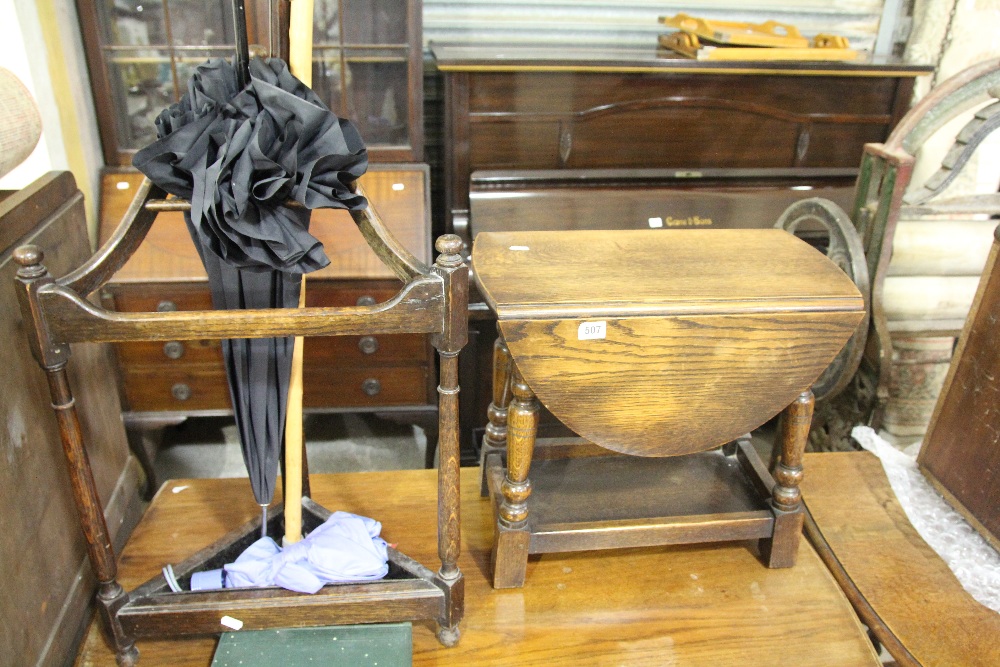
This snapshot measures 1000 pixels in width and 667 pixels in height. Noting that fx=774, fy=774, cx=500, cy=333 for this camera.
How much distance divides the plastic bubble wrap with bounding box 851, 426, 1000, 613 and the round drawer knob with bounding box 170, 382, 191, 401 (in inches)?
81.7

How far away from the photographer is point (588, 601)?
1.48 m

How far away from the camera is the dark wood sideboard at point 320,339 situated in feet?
7.88

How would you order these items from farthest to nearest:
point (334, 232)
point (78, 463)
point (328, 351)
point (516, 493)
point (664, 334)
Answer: point (328, 351), point (334, 232), point (516, 493), point (664, 334), point (78, 463)

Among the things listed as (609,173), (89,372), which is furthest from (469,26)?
(89,372)

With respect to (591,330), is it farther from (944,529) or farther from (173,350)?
(173,350)

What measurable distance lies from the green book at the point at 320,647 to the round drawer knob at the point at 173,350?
1.40 meters

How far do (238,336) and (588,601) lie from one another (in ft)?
2.75

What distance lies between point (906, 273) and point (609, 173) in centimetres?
105

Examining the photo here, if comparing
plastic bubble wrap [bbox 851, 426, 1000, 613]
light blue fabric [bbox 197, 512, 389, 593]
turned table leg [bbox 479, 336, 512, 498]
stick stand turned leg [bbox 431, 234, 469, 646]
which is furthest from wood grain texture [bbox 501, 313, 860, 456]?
plastic bubble wrap [bbox 851, 426, 1000, 613]

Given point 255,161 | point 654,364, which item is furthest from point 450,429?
point 255,161

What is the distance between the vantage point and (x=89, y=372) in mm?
1459

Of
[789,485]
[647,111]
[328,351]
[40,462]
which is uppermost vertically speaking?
[647,111]

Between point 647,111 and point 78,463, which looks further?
point 647,111

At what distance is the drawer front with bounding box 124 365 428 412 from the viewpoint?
2572mm
